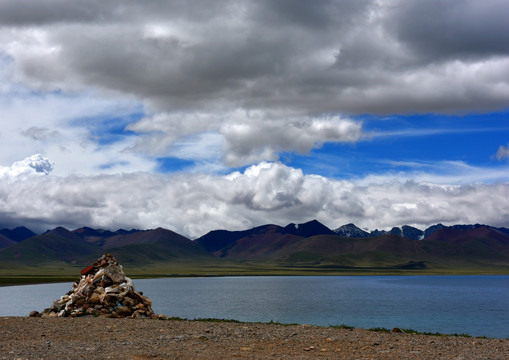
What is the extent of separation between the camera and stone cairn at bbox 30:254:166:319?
36594mm

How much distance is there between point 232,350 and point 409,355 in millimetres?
7921

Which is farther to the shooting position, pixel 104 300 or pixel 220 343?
pixel 104 300

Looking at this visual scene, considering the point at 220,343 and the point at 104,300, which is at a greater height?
the point at 104,300

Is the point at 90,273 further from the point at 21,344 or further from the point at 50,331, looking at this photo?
the point at 21,344

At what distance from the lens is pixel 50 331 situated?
2819 centimetres

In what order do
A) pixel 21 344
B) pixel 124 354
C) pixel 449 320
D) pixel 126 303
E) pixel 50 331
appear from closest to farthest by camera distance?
pixel 124 354
pixel 21 344
pixel 50 331
pixel 126 303
pixel 449 320

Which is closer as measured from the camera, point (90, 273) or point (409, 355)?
point (409, 355)

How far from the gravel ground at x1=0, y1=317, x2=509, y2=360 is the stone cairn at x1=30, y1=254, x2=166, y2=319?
17.5 ft

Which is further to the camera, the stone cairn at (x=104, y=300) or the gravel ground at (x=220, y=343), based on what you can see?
the stone cairn at (x=104, y=300)

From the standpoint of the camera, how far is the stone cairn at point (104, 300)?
120 ft

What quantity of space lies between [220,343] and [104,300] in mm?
16489

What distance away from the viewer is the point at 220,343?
79.5 feet

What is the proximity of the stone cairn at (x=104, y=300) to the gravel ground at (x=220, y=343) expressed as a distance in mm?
5338

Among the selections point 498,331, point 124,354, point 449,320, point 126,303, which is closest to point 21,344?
point 124,354
